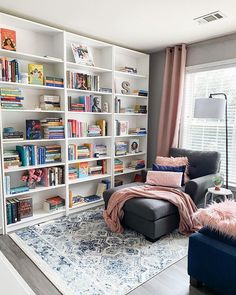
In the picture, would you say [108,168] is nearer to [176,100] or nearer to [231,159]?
[176,100]

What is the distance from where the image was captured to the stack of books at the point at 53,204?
3.05 meters

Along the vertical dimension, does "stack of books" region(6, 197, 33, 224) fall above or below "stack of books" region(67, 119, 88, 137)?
below

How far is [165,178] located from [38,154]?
5.33 feet

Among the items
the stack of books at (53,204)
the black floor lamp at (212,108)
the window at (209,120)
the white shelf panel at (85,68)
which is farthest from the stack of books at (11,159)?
the window at (209,120)

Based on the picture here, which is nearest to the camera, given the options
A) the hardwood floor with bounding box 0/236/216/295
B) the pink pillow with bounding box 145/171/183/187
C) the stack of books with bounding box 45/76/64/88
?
the hardwood floor with bounding box 0/236/216/295

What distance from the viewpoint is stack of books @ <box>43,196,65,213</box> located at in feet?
10.0

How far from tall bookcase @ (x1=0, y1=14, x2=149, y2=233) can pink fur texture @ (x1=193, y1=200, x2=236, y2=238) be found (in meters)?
1.88

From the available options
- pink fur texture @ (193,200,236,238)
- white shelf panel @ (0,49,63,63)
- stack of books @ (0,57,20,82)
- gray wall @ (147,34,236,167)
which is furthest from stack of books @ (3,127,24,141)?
gray wall @ (147,34,236,167)

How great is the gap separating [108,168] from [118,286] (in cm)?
200

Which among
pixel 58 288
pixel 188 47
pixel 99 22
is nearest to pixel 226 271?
pixel 58 288

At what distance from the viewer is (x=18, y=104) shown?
2697mm

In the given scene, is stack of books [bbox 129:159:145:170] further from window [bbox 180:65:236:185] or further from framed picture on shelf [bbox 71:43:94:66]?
framed picture on shelf [bbox 71:43:94:66]


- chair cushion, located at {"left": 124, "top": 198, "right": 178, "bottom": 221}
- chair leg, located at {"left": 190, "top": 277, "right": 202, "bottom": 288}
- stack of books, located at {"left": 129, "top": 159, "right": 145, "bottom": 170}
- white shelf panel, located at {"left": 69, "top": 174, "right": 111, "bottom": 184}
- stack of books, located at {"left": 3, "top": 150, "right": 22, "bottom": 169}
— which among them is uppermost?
stack of books, located at {"left": 3, "top": 150, "right": 22, "bottom": 169}

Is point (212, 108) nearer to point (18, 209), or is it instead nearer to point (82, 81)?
point (82, 81)
